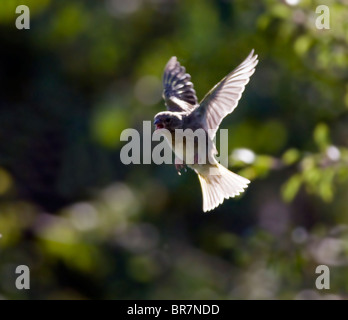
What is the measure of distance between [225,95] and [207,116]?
17 centimetres

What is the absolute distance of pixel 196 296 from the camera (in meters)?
7.05

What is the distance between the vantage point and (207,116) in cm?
251

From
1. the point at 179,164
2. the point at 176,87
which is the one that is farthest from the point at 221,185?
the point at 176,87

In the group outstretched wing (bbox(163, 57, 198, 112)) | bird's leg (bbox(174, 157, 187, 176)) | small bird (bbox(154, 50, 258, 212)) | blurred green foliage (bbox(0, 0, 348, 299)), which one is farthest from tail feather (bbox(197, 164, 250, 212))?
blurred green foliage (bbox(0, 0, 348, 299))

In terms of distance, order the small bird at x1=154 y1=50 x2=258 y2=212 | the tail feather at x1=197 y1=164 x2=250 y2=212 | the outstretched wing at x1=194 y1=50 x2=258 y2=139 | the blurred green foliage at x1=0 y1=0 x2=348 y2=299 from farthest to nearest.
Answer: the blurred green foliage at x1=0 y1=0 x2=348 y2=299
the tail feather at x1=197 y1=164 x2=250 y2=212
the small bird at x1=154 y1=50 x2=258 y2=212
the outstretched wing at x1=194 y1=50 x2=258 y2=139

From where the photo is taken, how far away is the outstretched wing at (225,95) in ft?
7.17

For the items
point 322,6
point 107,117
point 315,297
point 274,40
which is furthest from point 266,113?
point 322,6

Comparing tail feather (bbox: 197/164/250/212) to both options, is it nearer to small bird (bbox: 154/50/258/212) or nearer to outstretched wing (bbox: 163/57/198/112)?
small bird (bbox: 154/50/258/212)

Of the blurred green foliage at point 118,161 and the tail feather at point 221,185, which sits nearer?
the tail feather at point 221,185

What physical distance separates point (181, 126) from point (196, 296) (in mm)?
4680

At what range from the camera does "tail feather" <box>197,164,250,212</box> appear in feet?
8.70

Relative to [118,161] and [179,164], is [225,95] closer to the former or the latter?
[179,164]

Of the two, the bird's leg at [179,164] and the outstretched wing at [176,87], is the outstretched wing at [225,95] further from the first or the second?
the outstretched wing at [176,87]

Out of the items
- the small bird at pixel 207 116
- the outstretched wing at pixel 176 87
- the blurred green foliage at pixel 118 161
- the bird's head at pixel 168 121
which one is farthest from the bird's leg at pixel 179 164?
the blurred green foliage at pixel 118 161
